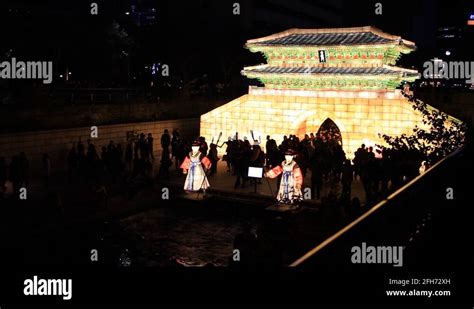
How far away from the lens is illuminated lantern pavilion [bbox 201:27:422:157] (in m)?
22.1

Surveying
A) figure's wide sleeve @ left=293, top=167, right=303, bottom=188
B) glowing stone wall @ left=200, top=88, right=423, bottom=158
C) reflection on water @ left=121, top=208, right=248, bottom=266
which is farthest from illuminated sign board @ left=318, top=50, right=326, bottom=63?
reflection on water @ left=121, top=208, right=248, bottom=266

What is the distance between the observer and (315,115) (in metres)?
24.5

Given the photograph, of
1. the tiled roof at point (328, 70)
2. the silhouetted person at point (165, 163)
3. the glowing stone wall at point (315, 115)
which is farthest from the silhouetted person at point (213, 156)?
the tiled roof at point (328, 70)

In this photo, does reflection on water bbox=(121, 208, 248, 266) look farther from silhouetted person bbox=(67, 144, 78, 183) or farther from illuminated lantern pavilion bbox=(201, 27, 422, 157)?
illuminated lantern pavilion bbox=(201, 27, 422, 157)

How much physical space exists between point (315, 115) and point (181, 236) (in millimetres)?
11535

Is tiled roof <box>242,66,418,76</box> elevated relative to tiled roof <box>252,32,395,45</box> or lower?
lower

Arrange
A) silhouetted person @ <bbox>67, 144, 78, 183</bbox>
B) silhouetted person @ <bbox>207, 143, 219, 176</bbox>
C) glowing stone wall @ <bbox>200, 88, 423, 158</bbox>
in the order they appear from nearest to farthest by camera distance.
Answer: silhouetted person @ <bbox>67, 144, 78, 183</bbox> → silhouetted person @ <bbox>207, 143, 219, 176</bbox> → glowing stone wall @ <bbox>200, 88, 423, 158</bbox>

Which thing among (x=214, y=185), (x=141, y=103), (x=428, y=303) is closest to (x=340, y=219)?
(x=428, y=303)

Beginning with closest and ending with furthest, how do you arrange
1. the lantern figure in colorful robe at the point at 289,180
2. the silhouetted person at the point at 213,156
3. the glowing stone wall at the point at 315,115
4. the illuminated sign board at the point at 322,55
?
the lantern figure in colorful robe at the point at 289,180 → the silhouetted person at the point at 213,156 → the glowing stone wall at the point at 315,115 → the illuminated sign board at the point at 322,55

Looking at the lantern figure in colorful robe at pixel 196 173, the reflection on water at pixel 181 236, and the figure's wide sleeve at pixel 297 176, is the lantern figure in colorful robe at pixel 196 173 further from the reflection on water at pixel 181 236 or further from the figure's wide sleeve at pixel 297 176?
the figure's wide sleeve at pixel 297 176

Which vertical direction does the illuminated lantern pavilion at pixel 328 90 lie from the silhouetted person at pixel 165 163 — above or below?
above

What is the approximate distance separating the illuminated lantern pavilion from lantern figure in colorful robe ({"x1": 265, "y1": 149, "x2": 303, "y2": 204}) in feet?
22.7

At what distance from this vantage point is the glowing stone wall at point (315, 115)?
866 inches

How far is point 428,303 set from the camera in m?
4.35
